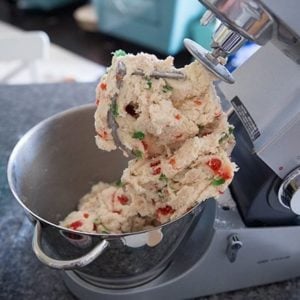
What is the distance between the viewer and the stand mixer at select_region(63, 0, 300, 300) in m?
0.44

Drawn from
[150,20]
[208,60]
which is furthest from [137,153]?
[150,20]

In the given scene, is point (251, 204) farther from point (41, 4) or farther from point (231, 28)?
point (41, 4)

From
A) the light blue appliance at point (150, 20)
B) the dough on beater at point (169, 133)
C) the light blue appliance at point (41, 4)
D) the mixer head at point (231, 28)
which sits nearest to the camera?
the mixer head at point (231, 28)

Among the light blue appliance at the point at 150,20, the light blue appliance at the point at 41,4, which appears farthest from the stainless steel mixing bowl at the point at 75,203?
the light blue appliance at the point at 41,4

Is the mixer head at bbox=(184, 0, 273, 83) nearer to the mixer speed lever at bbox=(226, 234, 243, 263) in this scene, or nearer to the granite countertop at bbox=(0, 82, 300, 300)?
the mixer speed lever at bbox=(226, 234, 243, 263)

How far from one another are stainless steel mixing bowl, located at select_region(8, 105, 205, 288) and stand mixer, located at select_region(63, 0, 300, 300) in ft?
0.10

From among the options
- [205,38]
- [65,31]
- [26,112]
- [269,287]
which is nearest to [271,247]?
[269,287]

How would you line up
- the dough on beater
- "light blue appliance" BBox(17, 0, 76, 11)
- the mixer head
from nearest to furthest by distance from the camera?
the mixer head
the dough on beater
"light blue appliance" BBox(17, 0, 76, 11)

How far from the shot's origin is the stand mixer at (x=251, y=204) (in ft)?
1.46

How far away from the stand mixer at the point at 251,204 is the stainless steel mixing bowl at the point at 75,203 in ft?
0.10

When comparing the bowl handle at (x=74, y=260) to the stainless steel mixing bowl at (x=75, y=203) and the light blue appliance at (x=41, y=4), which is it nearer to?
the stainless steel mixing bowl at (x=75, y=203)

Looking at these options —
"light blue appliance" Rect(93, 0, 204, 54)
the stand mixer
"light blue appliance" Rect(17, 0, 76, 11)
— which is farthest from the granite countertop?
"light blue appliance" Rect(17, 0, 76, 11)

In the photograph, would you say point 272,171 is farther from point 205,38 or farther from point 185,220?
point 205,38

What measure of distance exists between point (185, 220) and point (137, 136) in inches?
4.4
